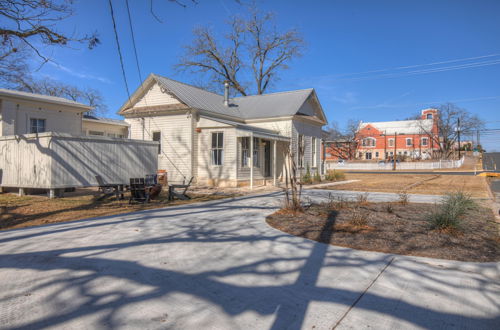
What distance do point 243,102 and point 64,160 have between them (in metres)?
13.3

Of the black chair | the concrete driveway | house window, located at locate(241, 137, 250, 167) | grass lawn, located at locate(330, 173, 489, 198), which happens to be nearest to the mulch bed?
the concrete driveway

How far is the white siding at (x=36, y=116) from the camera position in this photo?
15.0 meters

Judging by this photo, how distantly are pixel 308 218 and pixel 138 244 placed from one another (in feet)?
12.4

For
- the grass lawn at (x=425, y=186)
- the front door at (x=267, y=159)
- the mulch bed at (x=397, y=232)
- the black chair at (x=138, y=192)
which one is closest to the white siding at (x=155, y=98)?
the front door at (x=267, y=159)

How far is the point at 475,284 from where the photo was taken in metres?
3.79

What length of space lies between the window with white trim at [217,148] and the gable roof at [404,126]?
61.7 m

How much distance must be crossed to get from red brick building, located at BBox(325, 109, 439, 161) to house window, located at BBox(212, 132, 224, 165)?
53.0 m

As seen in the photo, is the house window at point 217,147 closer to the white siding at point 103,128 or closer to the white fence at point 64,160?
the white fence at point 64,160

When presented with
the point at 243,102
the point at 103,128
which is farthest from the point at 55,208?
the point at 243,102

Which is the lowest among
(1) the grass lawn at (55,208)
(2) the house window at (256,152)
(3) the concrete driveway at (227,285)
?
(3) the concrete driveway at (227,285)

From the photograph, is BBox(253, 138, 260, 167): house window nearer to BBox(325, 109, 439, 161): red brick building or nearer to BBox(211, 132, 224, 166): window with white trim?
BBox(211, 132, 224, 166): window with white trim

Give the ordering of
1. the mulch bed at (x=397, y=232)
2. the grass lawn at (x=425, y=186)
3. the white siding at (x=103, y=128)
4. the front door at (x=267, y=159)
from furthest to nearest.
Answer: the white siding at (x=103, y=128) → the front door at (x=267, y=159) → the grass lawn at (x=425, y=186) → the mulch bed at (x=397, y=232)

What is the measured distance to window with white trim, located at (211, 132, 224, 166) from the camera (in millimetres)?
16578

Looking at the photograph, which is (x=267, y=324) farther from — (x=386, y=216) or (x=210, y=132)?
(x=210, y=132)
